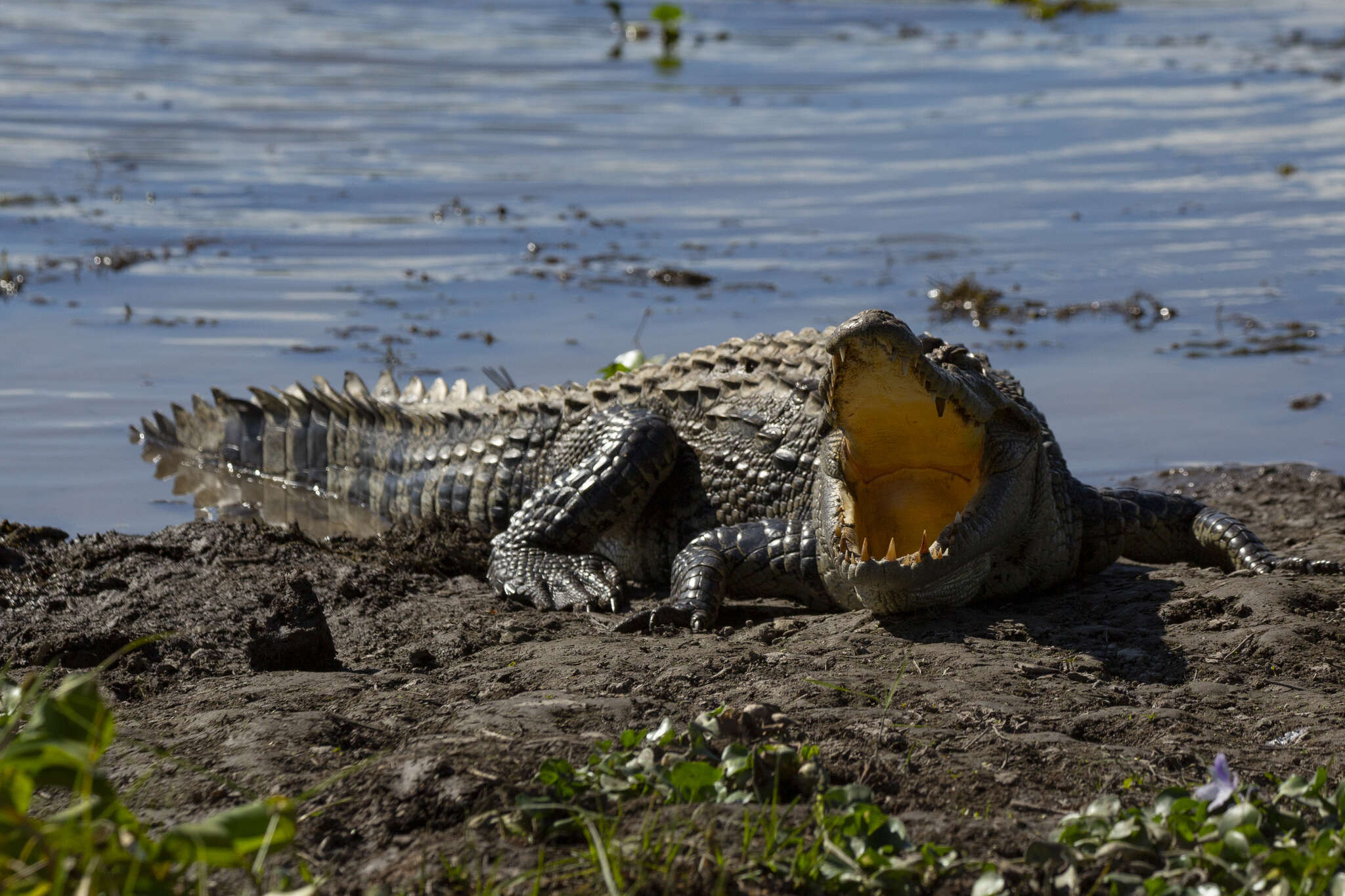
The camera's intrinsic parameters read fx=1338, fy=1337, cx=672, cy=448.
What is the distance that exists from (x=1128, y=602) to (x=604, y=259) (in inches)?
259

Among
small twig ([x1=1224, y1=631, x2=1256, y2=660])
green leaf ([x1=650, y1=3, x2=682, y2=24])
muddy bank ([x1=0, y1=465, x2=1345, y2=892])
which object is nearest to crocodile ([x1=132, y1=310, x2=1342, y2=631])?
muddy bank ([x1=0, y1=465, x2=1345, y2=892])

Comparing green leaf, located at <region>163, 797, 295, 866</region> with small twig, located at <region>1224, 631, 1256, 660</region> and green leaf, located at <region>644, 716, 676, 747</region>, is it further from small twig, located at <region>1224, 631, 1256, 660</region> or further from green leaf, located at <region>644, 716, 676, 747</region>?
small twig, located at <region>1224, 631, 1256, 660</region>

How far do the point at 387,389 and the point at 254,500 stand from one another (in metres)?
0.89

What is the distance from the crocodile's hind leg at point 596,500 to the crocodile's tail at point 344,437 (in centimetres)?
96

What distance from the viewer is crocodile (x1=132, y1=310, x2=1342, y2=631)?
4012mm

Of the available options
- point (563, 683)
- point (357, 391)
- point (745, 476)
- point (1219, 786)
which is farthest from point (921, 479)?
point (357, 391)

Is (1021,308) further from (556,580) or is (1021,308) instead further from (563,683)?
(563,683)

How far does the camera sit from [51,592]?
15.0 feet

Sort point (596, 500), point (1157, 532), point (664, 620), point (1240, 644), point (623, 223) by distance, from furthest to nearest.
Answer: point (623, 223) → point (596, 500) → point (1157, 532) → point (664, 620) → point (1240, 644)

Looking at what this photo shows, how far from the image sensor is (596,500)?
18.0 feet

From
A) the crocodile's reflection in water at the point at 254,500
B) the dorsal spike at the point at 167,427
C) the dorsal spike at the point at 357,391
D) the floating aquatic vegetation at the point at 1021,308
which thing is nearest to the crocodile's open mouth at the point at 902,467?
the crocodile's reflection in water at the point at 254,500

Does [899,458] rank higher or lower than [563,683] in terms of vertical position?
higher

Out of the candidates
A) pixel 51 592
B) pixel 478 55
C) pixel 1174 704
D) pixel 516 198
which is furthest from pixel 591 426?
pixel 478 55

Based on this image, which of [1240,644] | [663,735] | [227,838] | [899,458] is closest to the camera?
[227,838]
